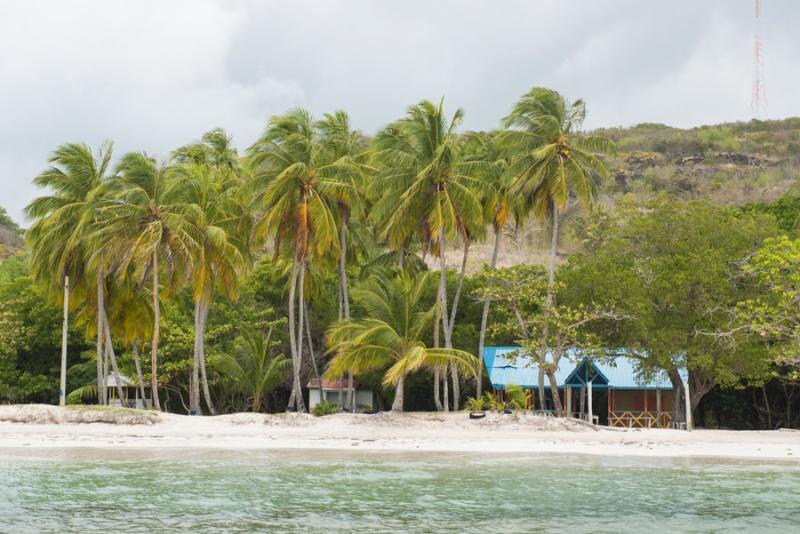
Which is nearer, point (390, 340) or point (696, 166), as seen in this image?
point (390, 340)

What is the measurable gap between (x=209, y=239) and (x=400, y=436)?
11.0 meters

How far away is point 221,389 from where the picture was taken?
125 feet

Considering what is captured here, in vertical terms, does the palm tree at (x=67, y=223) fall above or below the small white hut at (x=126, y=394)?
above

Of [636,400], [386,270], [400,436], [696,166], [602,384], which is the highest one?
Answer: [696,166]

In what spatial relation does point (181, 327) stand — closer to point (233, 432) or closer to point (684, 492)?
point (233, 432)

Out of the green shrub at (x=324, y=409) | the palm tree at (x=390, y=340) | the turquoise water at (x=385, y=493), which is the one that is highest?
the palm tree at (x=390, y=340)

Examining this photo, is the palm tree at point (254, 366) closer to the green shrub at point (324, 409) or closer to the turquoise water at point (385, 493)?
the green shrub at point (324, 409)

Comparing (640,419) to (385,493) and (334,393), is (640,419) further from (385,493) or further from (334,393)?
(385,493)

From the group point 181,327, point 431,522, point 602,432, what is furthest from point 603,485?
point 181,327

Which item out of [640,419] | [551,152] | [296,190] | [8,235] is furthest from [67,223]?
[8,235]

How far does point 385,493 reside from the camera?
49.1 ft

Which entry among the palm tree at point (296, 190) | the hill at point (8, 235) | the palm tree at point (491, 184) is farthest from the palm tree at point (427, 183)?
the hill at point (8, 235)

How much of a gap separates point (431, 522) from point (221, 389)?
27.4 meters

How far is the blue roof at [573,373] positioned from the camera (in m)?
30.9
